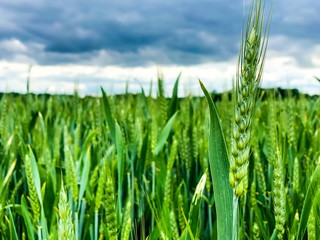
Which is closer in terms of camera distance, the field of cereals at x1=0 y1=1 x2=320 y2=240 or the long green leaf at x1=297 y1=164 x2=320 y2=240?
the field of cereals at x1=0 y1=1 x2=320 y2=240

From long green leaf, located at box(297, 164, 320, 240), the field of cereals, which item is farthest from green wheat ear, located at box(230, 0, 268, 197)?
long green leaf, located at box(297, 164, 320, 240)

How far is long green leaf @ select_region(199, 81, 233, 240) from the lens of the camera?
2.08 ft

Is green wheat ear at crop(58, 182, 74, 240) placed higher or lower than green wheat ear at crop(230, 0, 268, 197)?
lower

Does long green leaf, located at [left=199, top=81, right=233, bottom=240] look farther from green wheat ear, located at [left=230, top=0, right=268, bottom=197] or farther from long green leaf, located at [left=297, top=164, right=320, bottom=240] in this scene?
long green leaf, located at [left=297, top=164, right=320, bottom=240]

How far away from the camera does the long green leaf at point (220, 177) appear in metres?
0.63

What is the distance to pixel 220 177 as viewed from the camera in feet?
2.16

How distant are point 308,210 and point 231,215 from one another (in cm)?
30

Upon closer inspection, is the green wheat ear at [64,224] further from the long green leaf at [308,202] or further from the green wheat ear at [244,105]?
the long green leaf at [308,202]

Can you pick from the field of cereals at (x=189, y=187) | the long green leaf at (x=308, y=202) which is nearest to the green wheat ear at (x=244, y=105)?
the field of cereals at (x=189, y=187)

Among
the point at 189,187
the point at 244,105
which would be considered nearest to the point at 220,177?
the point at 244,105

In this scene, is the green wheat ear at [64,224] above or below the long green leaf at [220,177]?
below

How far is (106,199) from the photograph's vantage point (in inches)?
32.7

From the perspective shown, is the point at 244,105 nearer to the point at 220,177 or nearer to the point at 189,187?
the point at 220,177

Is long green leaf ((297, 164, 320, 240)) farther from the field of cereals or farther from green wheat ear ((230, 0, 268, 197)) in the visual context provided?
green wheat ear ((230, 0, 268, 197))
